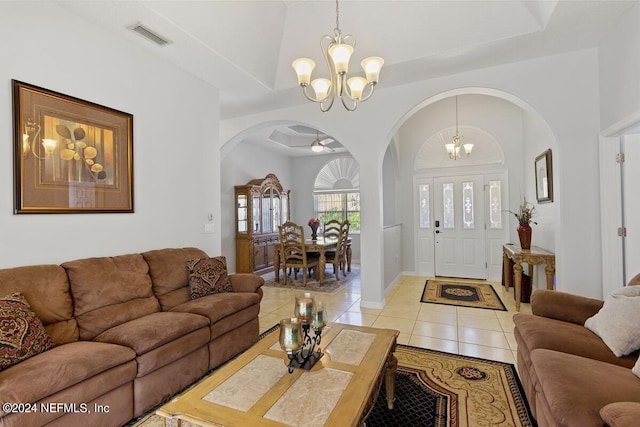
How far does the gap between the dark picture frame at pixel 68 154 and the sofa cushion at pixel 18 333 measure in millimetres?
736

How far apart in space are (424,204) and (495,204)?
1.23m

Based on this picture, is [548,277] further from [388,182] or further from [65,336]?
[65,336]

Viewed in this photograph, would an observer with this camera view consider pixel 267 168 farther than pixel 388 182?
Yes

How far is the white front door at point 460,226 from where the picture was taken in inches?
224

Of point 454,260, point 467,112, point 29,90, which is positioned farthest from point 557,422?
point 467,112

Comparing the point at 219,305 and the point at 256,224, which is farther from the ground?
the point at 256,224

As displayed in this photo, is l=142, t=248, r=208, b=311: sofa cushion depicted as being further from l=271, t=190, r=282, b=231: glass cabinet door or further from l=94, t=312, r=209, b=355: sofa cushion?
l=271, t=190, r=282, b=231: glass cabinet door

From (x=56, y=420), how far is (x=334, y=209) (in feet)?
23.6

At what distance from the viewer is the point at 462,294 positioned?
15.7 ft

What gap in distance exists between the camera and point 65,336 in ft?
6.70

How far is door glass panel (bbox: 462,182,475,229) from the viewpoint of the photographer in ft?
18.9

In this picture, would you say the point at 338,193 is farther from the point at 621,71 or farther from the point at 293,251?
the point at 621,71

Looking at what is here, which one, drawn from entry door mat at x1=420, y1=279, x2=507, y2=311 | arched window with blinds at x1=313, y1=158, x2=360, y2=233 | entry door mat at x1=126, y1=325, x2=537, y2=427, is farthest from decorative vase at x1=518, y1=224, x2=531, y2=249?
arched window with blinds at x1=313, y1=158, x2=360, y2=233

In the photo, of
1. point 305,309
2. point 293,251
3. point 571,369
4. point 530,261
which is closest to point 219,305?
point 305,309
